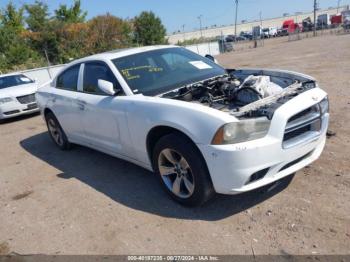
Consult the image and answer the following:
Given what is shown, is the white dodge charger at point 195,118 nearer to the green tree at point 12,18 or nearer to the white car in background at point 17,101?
the white car in background at point 17,101

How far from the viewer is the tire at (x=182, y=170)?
3.34m

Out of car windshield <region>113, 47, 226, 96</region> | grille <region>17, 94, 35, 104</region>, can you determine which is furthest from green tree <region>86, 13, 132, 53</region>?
car windshield <region>113, 47, 226, 96</region>

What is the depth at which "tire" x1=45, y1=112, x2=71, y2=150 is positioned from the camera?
6125 millimetres

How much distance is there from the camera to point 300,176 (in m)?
4.04

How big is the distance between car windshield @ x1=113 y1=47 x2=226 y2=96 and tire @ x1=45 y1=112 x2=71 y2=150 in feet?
7.04

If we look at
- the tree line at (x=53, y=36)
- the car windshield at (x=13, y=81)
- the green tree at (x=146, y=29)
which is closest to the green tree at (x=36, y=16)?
the tree line at (x=53, y=36)

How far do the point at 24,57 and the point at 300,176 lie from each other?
29.5 metres

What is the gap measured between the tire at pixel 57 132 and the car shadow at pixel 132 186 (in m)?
0.13

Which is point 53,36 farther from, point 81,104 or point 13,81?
point 81,104

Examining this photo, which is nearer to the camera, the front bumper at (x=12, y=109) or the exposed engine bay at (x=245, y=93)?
the exposed engine bay at (x=245, y=93)

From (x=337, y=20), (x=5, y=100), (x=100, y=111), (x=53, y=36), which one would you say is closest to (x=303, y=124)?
(x=100, y=111)

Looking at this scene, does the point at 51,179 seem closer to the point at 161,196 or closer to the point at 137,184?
the point at 137,184

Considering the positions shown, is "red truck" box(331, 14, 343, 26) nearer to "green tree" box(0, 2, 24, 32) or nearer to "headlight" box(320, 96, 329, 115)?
"green tree" box(0, 2, 24, 32)

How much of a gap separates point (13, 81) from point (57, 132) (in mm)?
6106
